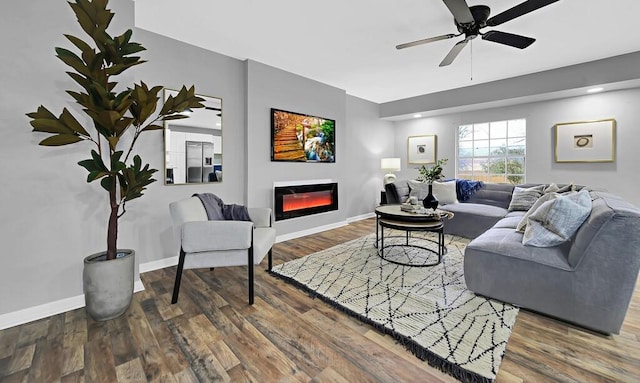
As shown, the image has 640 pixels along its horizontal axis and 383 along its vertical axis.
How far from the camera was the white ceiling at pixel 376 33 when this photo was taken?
2.57 metres

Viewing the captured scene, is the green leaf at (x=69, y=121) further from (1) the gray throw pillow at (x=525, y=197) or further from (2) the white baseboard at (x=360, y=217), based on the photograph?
(1) the gray throw pillow at (x=525, y=197)

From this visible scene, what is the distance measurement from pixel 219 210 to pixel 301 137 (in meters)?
2.14

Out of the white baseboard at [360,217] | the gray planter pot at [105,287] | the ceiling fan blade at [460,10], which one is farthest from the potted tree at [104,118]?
the white baseboard at [360,217]

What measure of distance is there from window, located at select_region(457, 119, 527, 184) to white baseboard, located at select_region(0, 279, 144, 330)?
633 centimetres

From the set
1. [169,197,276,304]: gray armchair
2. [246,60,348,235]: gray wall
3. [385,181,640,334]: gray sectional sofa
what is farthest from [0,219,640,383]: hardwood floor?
[246,60,348,235]: gray wall

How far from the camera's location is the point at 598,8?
8.46 feet

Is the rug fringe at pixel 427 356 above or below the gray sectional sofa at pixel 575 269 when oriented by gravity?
below

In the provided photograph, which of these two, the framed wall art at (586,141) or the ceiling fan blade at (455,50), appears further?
the framed wall art at (586,141)

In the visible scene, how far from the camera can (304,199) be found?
4.57m

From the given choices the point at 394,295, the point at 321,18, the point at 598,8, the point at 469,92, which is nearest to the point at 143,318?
the point at 394,295

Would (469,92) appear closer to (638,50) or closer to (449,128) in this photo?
(449,128)

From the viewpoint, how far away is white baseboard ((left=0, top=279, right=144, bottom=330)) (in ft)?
6.41

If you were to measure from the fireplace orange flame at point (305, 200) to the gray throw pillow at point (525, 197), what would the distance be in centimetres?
293

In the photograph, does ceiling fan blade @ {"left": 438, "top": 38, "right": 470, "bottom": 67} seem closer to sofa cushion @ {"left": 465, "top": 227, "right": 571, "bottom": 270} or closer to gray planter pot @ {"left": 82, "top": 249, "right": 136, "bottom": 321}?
sofa cushion @ {"left": 465, "top": 227, "right": 571, "bottom": 270}
